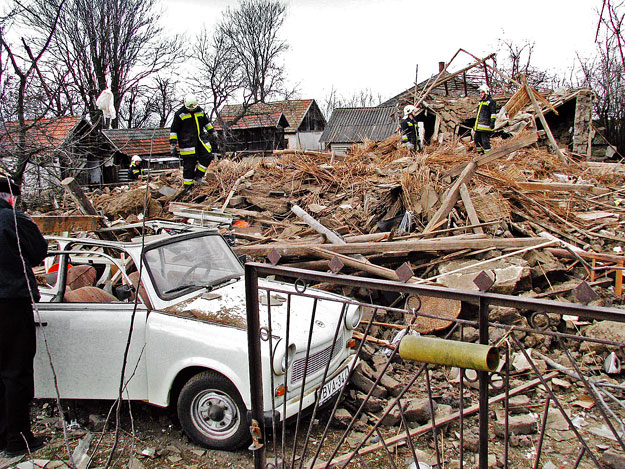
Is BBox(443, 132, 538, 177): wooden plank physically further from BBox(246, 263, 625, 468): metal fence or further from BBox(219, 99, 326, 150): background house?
BBox(219, 99, 326, 150): background house

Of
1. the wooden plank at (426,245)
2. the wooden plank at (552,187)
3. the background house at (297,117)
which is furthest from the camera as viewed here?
the background house at (297,117)

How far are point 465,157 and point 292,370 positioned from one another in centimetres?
689

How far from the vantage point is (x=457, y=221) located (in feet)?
23.1

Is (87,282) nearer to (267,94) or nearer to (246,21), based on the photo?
(267,94)

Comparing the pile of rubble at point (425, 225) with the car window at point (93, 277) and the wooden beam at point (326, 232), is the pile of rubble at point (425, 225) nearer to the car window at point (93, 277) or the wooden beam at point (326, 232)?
the wooden beam at point (326, 232)

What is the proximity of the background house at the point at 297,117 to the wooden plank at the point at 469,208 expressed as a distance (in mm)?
33407

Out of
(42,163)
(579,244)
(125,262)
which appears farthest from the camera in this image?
(579,244)

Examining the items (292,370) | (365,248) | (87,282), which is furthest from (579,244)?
(87,282)

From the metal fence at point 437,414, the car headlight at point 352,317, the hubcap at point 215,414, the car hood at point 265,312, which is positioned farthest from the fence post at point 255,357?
the car headlight at point 352,317

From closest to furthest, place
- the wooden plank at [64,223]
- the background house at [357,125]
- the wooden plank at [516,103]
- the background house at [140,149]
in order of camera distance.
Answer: the wooden plank at [64,223] → the wooden plank at [516,103] → the background house at [140,149] → the background house at [357,125]

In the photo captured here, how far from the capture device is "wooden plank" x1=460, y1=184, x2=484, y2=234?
6.66m

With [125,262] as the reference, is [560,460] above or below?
below

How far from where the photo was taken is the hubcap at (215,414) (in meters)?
3.59

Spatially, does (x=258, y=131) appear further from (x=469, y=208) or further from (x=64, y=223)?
(x=64, y=223)
